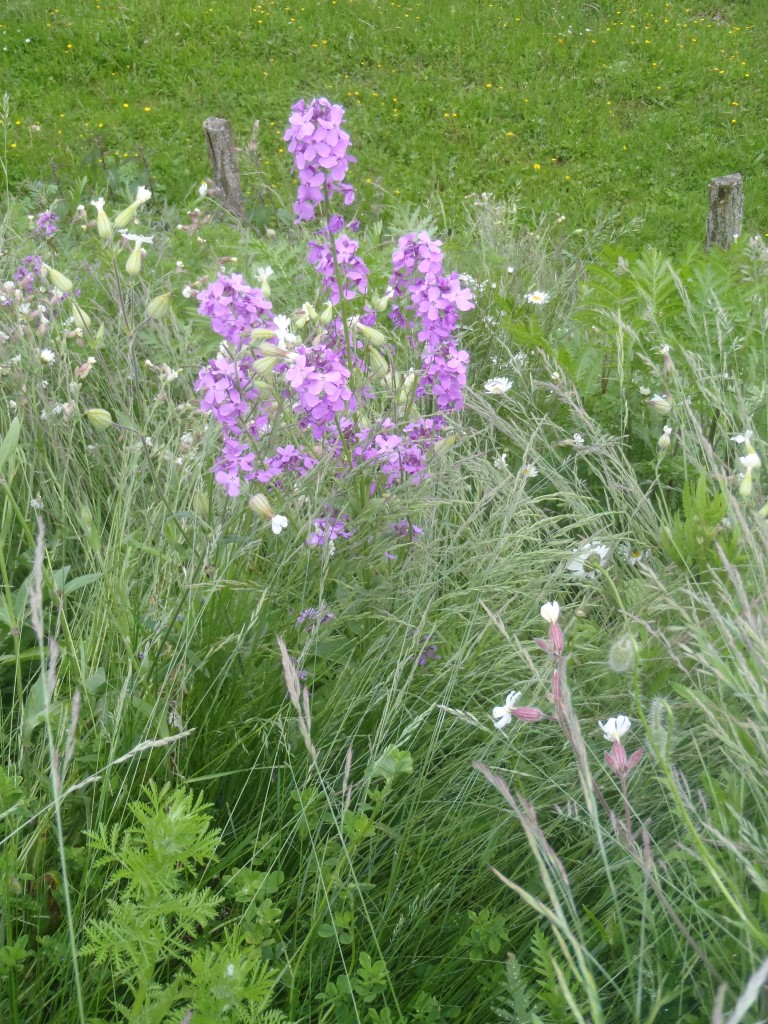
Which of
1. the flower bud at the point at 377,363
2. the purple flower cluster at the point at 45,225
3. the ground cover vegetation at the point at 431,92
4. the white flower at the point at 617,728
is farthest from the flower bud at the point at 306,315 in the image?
the ground cover vegetation at the point at 431,92

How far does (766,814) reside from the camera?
42.8 inches

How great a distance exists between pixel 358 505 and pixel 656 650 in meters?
0.61

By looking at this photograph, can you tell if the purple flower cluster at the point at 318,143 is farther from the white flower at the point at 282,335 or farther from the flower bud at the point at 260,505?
the flower bud at the point at 260,505

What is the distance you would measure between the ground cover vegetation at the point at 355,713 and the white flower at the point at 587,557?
0.02 metres

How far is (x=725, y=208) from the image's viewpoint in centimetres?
481

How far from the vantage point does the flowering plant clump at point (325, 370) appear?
1.55 metres

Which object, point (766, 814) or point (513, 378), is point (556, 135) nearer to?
point (513, 378)

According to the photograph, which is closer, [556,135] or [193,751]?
[193,751]

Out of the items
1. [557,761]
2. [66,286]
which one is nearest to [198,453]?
[66,286]

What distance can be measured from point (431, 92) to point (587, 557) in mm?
7489

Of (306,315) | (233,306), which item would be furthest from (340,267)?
(233,306)

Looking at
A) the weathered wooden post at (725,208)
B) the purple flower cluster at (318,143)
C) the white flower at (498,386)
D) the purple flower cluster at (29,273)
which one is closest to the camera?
the purple flower cluster at (318,143)

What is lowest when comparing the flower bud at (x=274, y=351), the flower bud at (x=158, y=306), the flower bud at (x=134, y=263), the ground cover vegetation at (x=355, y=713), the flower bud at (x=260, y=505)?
the ground cover vegetation at (x=355, y=713)

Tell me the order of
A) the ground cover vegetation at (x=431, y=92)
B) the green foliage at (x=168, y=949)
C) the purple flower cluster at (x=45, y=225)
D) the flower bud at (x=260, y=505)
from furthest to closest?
the ground cover vegetation at (x=431, y=92) < the purple flower cluster at (x=45, y=225) < the flower bud at (x=260, y=505) < the green foliage at (x=168, y=949)
